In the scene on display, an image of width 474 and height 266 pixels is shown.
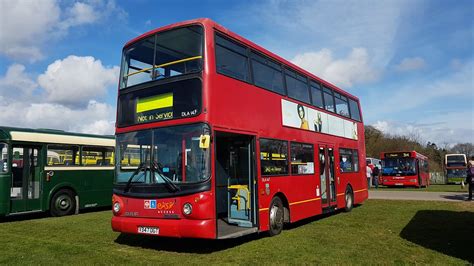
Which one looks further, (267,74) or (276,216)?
(267,74)

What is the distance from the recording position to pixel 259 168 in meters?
9.58

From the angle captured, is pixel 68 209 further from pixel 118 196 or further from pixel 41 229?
pixel 118 196

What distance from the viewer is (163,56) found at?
29.3 ft

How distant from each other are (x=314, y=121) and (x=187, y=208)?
21.0 feet

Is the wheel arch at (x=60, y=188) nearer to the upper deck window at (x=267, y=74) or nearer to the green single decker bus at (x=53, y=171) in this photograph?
the green single decker bus at (x=53, y=171)

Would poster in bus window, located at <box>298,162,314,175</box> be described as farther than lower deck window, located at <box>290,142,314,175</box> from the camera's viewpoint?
Yes

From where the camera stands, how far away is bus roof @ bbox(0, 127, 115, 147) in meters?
13.2

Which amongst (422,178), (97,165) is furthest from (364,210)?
(422,178)

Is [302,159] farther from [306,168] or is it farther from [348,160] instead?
[348,160]

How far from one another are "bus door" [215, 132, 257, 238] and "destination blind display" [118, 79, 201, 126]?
1.07 metres

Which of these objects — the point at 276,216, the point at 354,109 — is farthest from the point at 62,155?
the point at 354,109

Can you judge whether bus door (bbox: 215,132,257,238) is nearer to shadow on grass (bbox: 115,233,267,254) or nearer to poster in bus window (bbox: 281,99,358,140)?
shadow on grass (bbox: 115,233,267,254)

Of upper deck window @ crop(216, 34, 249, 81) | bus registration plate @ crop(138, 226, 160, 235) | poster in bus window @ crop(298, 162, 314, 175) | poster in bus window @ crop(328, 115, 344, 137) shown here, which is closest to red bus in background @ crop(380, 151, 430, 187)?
poster in bus window @ crop(328, 115, 344, 137)

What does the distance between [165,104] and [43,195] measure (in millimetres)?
8016
